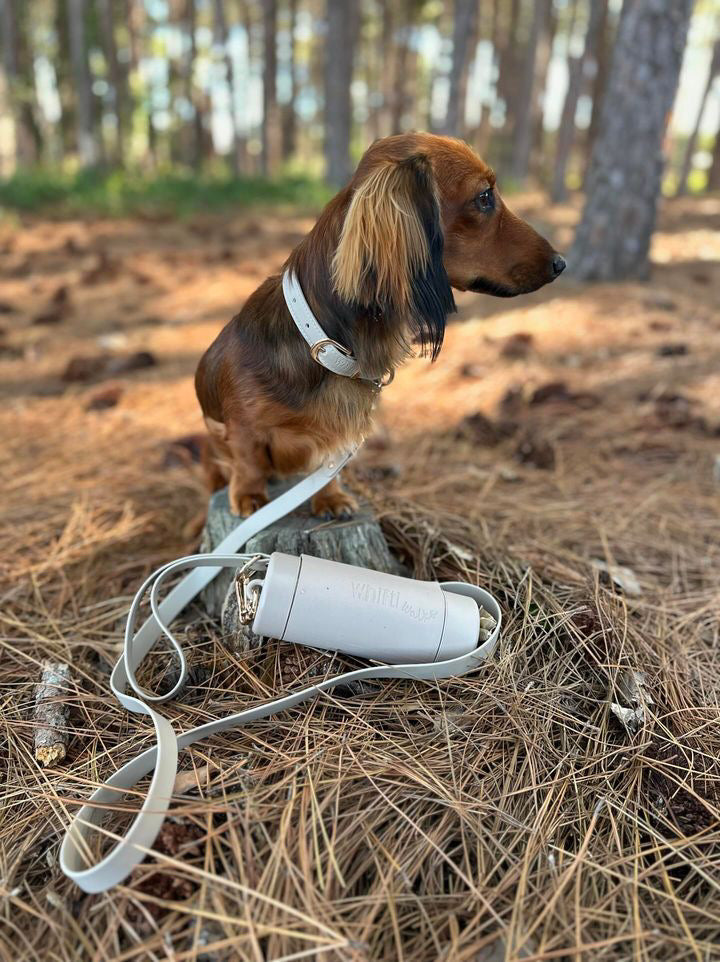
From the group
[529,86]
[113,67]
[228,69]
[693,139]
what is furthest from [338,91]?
[693,139]

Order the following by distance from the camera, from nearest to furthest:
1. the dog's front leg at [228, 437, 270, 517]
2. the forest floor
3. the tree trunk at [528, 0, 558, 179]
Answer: the forest floor
the dog's front leg at [228, 437, 270, 517]
the tree trunk at [528, 0, 558, 179]

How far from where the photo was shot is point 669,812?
5.01ft

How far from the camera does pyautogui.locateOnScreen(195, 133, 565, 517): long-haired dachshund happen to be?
172cm

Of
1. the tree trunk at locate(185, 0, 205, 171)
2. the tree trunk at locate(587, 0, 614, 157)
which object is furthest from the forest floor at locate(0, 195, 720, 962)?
the tree trunk at locate(185, 0, 205, 171)

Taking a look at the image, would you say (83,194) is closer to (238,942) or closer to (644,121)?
(644,121)

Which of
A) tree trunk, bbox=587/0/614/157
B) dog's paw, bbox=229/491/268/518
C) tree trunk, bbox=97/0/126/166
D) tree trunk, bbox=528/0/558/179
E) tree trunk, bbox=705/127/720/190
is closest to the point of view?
dog's paw, bbox=229/491/268/518

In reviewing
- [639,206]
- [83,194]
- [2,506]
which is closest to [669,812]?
[2,506]

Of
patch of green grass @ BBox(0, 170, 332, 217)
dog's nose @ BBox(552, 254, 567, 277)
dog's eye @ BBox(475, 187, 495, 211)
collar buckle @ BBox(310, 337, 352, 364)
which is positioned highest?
dog's eye @ BBox(475, 187, 495, 211)

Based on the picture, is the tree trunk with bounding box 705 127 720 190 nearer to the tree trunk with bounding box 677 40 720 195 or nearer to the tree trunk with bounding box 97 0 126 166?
the tree trunk with bounding box 677 40 720 195

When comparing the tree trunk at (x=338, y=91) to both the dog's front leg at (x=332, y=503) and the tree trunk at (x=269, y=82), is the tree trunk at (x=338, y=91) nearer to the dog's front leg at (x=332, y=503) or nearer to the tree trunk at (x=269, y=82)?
the tree trunk at (x=269, y=82)

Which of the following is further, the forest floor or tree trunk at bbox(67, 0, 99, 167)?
tree trunk at bbox(67, 0, 99, 167)

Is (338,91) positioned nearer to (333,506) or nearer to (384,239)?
(333,506)

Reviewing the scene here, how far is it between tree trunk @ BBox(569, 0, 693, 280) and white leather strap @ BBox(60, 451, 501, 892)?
17.4 feet

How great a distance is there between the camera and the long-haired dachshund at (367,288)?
1720 millimetres
